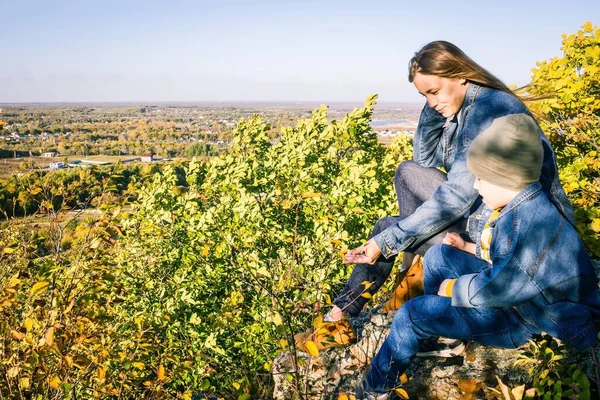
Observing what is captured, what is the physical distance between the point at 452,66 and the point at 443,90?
0.62ft

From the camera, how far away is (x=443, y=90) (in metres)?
3.00

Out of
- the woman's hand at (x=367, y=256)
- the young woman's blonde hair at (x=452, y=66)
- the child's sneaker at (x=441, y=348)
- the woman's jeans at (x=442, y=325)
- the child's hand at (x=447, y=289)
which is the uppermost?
the young woman's blonde hair at (x=452, y=66)

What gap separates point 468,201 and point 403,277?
1671 mm

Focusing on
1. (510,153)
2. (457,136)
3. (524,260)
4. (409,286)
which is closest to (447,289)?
(524,260)

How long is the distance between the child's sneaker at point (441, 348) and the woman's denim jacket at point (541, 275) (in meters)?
0.97

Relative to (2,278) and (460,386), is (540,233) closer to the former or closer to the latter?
(460,386)

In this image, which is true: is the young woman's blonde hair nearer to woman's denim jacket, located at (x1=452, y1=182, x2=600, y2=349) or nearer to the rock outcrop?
woman's denim jacket, located at (x1=452, y1=182, x2=600, y2=349)

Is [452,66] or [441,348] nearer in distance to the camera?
[452,66]

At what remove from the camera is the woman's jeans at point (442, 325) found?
8.11ft

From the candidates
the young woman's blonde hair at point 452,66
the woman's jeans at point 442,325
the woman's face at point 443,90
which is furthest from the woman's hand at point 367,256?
the young woman's blonde hair at point 452,66

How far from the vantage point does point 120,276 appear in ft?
22.4

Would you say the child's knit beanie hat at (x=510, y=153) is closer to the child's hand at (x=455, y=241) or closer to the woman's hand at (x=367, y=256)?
the child's hand at (x=455, y=241)

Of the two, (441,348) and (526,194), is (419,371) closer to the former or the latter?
(441,348)

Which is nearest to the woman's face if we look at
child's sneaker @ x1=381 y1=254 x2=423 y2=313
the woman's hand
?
the woman's hand
